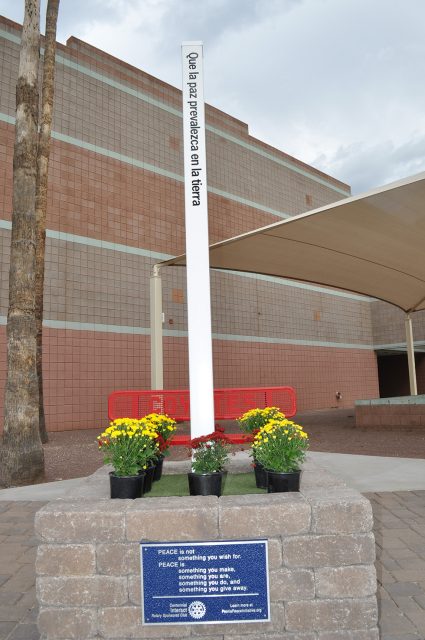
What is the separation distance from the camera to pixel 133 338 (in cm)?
1814

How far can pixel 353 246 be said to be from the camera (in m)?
12.9

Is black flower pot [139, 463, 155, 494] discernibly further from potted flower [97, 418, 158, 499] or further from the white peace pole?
the white peace pole

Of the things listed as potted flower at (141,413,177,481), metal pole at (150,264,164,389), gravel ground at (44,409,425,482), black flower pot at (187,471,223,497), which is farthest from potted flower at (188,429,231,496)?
metal pole at (150,264,164,389)

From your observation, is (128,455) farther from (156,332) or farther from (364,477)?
(156,332)

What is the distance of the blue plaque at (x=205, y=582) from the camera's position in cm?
299

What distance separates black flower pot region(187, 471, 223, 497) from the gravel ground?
219 inches

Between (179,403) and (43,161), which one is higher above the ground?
(43,161)

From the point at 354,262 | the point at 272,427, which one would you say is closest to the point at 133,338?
the point at 354,262

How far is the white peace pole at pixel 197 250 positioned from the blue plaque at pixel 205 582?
162 centimetres

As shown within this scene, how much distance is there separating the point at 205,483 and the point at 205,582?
81 centimetres

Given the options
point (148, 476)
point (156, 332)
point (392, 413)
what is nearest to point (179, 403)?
point (156, 332)

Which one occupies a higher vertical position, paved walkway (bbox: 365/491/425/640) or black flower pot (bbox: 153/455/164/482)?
black flower pot (bbox: 153/455/164/482)

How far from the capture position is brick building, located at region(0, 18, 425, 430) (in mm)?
16484

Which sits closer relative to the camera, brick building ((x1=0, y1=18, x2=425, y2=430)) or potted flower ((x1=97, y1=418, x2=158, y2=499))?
potted flower ((x1=97, y1=418, x2=158, y2=499))
